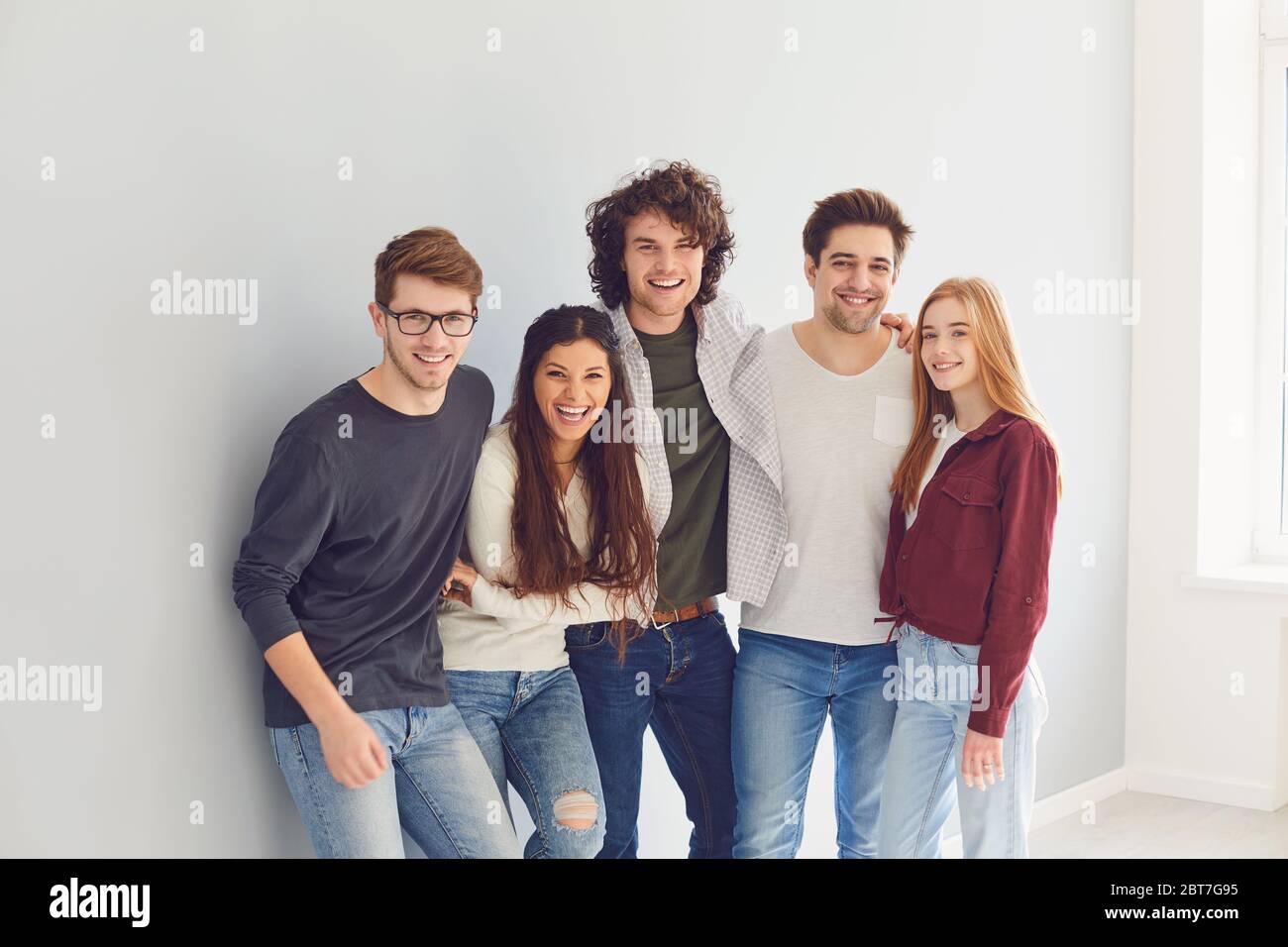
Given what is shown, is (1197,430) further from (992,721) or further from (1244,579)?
(992,721)

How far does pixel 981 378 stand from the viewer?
2.10 meters

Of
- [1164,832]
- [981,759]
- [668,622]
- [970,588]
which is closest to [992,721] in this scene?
[981,759]

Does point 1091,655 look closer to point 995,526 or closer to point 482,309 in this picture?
point 995,526

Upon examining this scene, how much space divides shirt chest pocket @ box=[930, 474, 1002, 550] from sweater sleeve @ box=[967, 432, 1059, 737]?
20 millimetres

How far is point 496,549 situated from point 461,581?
0.26 feet

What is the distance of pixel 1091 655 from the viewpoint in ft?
13.2

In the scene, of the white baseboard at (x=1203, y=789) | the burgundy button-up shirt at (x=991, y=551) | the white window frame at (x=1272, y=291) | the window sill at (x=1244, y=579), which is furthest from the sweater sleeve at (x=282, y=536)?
the white window frame at (x=1272, y=291)

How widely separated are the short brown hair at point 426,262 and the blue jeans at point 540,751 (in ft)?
2.09

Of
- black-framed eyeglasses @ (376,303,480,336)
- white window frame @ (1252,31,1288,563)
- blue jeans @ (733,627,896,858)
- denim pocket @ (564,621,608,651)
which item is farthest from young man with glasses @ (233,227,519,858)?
white window frame @ (1252,31,1288,563)

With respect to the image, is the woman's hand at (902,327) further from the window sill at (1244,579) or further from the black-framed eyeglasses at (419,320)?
the window sill at (1244,579)

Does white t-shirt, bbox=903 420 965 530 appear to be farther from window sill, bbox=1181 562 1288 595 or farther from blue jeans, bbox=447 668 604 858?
window sill, bbox=1181 562 1288 595

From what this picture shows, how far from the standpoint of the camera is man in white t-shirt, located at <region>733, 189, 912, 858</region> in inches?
86.7

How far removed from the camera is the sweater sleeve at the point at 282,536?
1.68 meters
